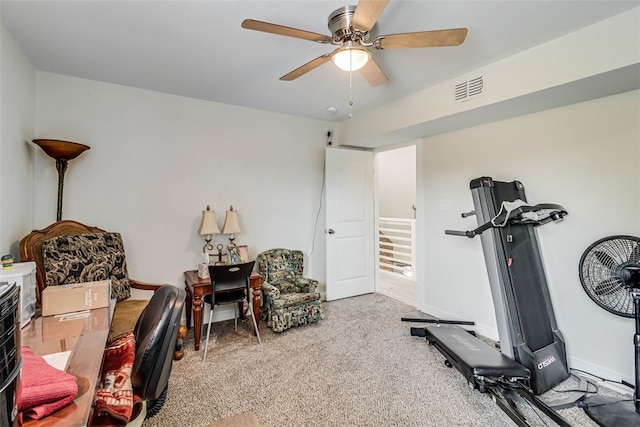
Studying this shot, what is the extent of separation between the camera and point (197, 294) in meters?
2.75

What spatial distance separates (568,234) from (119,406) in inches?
122

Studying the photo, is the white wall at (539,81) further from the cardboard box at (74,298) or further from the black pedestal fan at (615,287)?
the cardboard box at (74,298)

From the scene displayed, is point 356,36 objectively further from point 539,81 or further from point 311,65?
point 539,81

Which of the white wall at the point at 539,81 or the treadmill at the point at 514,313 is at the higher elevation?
the white wall at the point at 539,81

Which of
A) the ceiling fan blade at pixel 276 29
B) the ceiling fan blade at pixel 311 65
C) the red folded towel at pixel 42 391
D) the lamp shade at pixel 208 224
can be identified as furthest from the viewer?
the lamp shade at pixel 208 224

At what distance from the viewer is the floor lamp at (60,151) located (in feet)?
7.59

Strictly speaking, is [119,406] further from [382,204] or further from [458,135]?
[382,204]

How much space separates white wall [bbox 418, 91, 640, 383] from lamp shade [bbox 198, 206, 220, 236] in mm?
2609

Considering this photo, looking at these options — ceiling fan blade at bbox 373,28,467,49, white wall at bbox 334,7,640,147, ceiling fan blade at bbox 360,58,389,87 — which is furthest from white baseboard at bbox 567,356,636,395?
ceiling fan blade at bbox 360,58,389,87

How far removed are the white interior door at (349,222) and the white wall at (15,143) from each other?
285 centimetres

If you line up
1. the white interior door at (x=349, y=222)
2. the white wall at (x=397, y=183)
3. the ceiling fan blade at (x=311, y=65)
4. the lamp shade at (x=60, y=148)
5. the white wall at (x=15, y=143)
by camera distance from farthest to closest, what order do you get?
the white wall at (x=397, y=183)
the white interior door at (x=349, y=222)
the lamp shade at (x=60, y=148)
the white wall at (x=15, y=143)
the ceiling fan blade at (x=311, y=65)

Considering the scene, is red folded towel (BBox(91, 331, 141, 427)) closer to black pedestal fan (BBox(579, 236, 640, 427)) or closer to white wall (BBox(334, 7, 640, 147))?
black pedestal fan (BBox(579, 236, 640, 427))

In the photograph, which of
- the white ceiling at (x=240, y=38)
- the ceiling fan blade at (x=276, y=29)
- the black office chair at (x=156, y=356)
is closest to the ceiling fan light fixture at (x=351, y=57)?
the ceiling fan blade at (x=276, y=29)

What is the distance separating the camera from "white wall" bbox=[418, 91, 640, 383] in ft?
7.13
